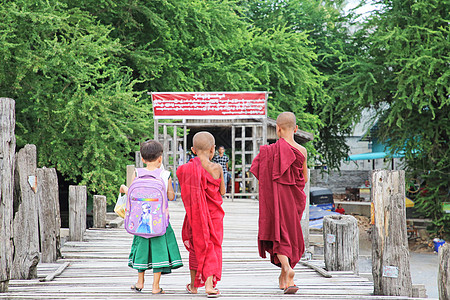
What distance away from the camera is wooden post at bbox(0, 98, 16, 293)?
16.3 ft

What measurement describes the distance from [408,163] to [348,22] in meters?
7.12

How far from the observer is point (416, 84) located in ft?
65.3

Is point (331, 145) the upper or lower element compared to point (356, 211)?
upper

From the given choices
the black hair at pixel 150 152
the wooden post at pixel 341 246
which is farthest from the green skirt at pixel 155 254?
the wooden post at pixel 341 246

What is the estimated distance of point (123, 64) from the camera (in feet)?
64.1

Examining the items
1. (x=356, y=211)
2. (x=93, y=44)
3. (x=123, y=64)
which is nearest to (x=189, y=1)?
(x=123, y=64)

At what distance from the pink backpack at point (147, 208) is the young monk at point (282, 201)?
98 centimetres

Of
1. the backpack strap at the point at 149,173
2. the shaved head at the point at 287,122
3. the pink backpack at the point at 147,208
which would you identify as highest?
the shaved head at the point at 287,122

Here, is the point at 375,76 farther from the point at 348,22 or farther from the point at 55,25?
the point at 55,25

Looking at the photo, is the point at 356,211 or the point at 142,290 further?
the point at 356,211

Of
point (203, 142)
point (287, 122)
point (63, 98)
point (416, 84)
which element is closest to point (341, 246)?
point (287, 122)

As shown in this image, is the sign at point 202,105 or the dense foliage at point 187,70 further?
the dense foliage at point 187,70

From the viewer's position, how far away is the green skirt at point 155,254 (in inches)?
200

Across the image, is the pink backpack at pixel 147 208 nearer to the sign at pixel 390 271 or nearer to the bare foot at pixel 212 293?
the bare foot at pixel 212 293
